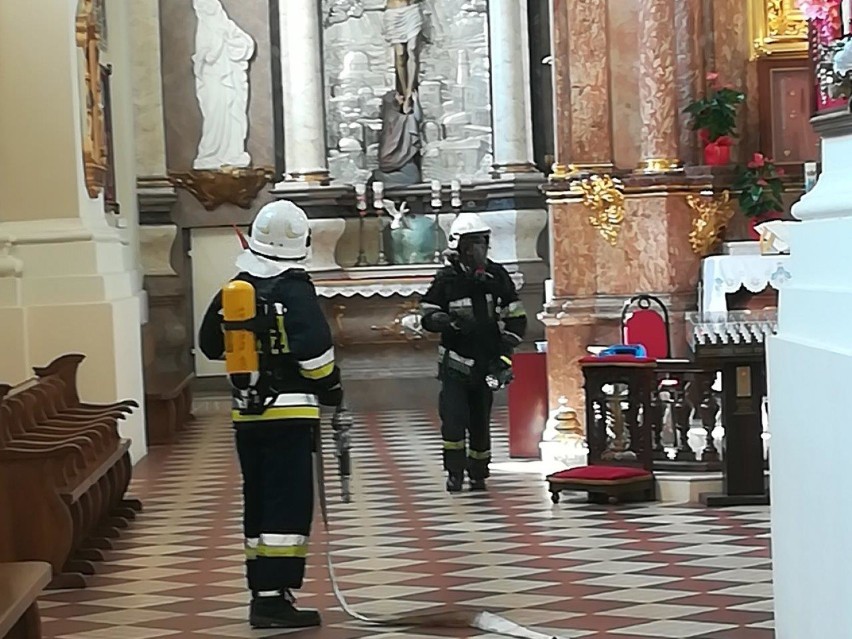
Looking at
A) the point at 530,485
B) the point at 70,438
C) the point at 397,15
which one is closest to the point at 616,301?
the point at 530,485

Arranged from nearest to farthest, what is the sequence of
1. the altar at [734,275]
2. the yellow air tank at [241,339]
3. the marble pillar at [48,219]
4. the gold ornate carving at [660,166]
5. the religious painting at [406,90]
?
1. the yellow air tank at [241,339]
2. the marble pillar at [48,219]
3. the altar at [734,275]
4. the gold ornate carving at [660,166]
5. the religious painting at [406,90]

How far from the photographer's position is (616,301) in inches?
506

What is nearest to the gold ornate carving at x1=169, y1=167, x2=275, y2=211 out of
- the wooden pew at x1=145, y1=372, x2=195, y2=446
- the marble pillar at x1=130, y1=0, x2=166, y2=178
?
the marble pillar at x1=130, y1=0, x2=166, y2=178

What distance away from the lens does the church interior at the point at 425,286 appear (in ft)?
21.9

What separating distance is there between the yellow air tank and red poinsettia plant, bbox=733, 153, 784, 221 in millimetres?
7175

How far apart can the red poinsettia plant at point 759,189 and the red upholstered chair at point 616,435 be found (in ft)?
10.0

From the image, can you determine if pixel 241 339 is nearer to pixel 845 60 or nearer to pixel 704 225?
pixel 845 60

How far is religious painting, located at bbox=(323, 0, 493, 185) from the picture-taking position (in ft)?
61.9

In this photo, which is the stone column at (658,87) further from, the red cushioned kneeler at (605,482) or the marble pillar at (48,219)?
the marble pillar at (48,219)

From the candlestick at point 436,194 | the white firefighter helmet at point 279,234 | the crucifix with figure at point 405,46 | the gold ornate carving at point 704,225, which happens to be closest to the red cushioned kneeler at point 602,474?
the gold ornate carving at point 704,225

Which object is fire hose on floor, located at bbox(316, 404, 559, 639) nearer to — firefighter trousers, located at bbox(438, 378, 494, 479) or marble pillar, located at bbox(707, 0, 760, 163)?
firefighter trousers, located at bbox(438, 378, 494, 479)

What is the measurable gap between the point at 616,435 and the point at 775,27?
481 centimetres

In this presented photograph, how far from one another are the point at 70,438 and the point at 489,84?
10.9 meters

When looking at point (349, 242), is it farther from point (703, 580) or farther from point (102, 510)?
point (703, 580)
